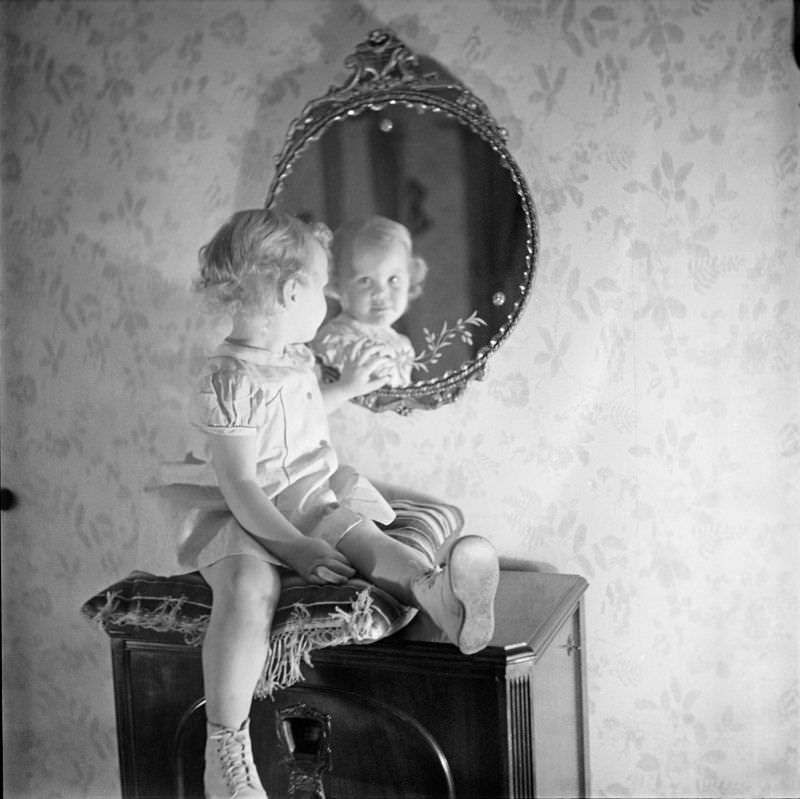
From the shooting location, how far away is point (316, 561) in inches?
51.5

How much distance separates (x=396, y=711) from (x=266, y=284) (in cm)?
60

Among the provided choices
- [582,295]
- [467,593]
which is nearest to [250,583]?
[467,593]

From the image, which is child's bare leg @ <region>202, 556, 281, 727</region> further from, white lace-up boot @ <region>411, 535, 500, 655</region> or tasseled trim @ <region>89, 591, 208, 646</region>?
white lace-up boot @ <region>411, 535, 500, 655</region>

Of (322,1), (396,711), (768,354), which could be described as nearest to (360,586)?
(396,711)

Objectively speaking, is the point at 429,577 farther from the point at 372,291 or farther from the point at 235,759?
the point at 372,291

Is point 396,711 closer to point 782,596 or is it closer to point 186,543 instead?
point 186,543

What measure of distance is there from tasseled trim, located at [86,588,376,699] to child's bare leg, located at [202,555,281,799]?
0.06 feet

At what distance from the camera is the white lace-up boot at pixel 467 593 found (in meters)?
1.17

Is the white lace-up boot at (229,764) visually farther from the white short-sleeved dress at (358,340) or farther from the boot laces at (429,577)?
the white short-sleeved dress at (358,340)

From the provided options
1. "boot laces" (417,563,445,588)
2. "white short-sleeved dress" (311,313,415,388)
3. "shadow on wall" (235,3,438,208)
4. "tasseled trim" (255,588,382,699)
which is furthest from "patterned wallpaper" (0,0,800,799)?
"boot laces" (417,563,445,588)

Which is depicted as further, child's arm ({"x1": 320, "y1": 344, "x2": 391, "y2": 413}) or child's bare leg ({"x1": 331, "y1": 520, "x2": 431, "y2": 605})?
child's arm ({"x1": 320, "y1": 344, "x2": 391, "y2": 413})

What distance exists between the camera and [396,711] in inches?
50.7

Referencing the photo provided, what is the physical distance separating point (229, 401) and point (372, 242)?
0.39 m

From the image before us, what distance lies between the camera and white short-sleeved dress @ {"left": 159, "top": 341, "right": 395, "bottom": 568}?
54.7 inches
